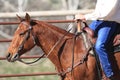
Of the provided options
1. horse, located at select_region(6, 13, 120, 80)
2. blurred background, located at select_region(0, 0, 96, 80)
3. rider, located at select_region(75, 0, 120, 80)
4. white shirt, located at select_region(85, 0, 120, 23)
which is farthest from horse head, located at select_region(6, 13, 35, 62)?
blurred background, located at select_region(0, 0, 96, 80)

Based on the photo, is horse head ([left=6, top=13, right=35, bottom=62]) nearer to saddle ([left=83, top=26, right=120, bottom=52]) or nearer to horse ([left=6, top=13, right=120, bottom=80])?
horse ([left=6, top=13, right=120, bottom=80])

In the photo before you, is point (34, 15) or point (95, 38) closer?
point (95, 38)

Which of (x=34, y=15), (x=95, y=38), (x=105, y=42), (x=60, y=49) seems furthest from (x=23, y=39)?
(x=34, y=15)

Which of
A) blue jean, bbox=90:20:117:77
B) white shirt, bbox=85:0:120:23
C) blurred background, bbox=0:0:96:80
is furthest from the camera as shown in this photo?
blurred background, bbox=0:0:96:80

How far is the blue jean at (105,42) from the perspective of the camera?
6.20 m

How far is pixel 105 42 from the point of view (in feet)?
20.4

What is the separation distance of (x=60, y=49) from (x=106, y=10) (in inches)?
32.1

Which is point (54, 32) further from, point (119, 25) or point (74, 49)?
point (119, 25)

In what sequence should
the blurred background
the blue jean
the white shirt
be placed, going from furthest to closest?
the blurred background → the blue jean → the white shirt

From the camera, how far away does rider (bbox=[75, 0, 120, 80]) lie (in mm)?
6023

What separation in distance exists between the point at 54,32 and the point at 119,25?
2.73ft

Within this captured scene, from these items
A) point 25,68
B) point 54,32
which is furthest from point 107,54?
point 25,68

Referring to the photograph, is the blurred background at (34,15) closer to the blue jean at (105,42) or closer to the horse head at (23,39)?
the horse head at (23,39)

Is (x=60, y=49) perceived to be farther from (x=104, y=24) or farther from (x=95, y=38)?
(x=104, y=24)
